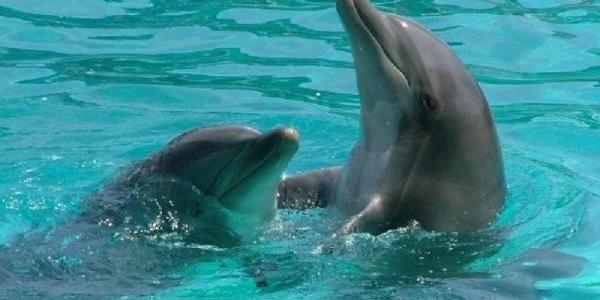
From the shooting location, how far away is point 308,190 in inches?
291

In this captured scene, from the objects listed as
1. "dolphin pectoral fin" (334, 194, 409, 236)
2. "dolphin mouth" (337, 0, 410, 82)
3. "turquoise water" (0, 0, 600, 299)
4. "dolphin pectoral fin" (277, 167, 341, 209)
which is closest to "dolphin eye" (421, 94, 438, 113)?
"dolphin mouth" (337, 0, 410, 82)

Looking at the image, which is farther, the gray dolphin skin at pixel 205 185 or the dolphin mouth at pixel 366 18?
the dolphin mouth at pixel 366 18

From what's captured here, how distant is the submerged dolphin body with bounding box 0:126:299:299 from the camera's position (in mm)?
6164

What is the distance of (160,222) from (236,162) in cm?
64

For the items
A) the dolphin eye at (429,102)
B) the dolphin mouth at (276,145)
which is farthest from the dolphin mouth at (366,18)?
the dolphin mouth at (276,145)

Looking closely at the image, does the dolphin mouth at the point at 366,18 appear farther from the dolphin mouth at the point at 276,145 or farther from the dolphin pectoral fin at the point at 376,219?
the dolphin mouth at the point at 276,145

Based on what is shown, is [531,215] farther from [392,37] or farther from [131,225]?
[131,225]

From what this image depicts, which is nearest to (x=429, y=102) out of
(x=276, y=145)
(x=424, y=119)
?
(x=424, y=119)

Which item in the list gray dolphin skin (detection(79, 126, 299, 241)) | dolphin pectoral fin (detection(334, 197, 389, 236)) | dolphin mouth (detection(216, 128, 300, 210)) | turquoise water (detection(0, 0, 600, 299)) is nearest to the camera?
dolphin mouth (detection(216, 128, 300, 210))

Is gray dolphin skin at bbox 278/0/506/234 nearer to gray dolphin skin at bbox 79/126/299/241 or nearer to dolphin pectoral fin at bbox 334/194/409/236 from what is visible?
dolphin pectoral fin at bbox 334/194/409/236

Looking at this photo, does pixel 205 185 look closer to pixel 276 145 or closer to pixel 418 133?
pixel 276 145

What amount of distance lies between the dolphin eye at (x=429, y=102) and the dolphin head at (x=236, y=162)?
919mm

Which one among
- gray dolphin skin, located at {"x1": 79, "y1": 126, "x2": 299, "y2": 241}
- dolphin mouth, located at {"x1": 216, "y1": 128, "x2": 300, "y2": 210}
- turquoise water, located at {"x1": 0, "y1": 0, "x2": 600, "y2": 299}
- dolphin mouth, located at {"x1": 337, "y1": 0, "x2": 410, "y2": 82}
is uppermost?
dolphin mouth, located at {"x1": 337, "y1": 0, "x2": 410, "y2": 82}

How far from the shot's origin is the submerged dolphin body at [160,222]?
616 cm
